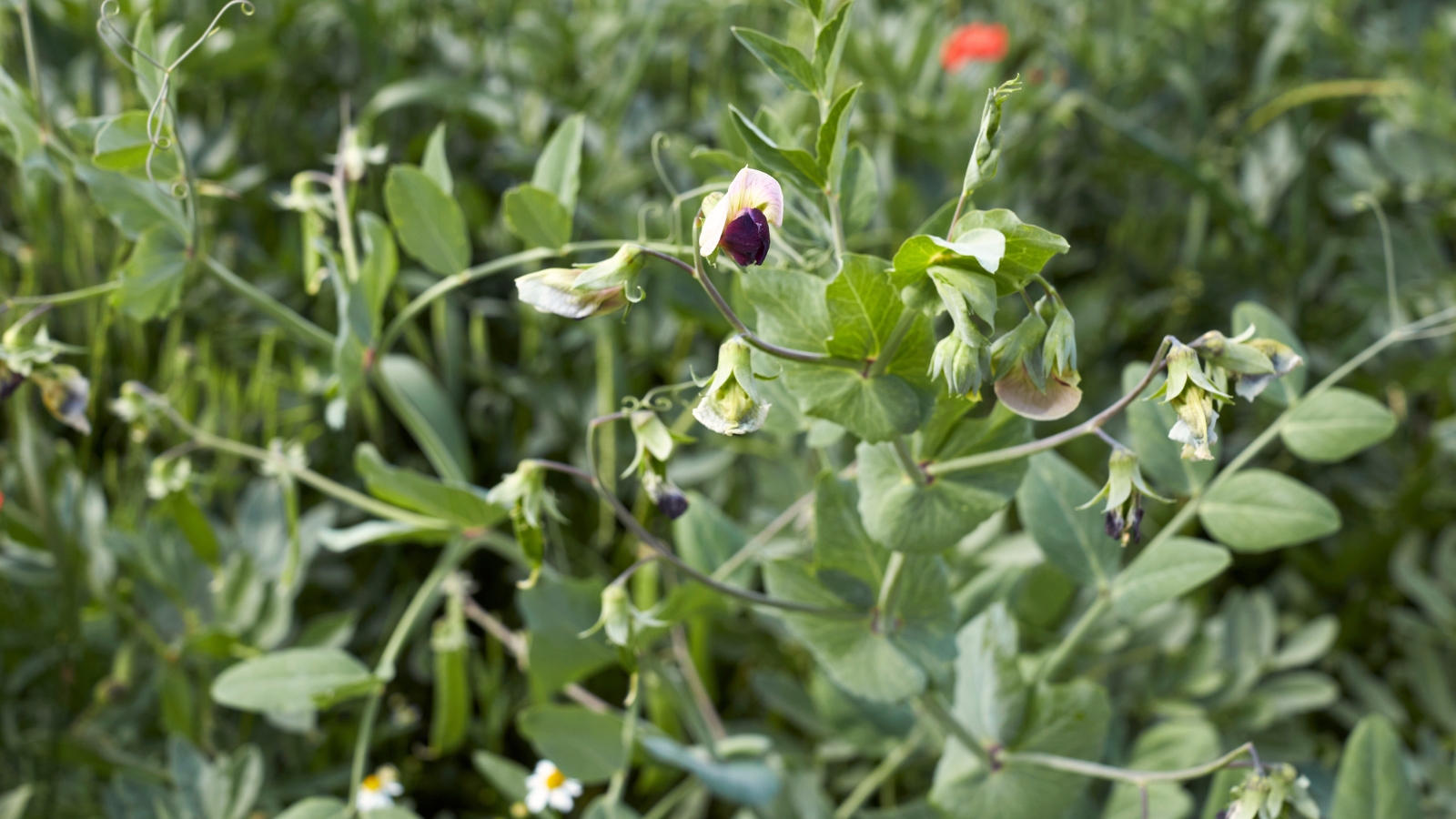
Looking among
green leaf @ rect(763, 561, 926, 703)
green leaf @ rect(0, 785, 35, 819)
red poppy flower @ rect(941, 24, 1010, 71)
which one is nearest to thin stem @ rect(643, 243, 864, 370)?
green leaf @ rect(763, 561, 926, 703)

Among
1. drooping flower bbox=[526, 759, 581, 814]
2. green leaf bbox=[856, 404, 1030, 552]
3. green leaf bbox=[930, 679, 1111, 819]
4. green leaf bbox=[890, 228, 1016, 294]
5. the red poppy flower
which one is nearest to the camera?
green leaf bbox=[890, 228, 1016, 294]

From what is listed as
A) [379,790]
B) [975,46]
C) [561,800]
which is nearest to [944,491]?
[561,800]

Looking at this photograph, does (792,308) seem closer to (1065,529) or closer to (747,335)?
(747,335)

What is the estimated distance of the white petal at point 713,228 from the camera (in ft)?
0.90

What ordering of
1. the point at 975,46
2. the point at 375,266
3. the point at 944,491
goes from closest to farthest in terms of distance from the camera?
the point at 944,491, the point at 375,266, the point at 975,46

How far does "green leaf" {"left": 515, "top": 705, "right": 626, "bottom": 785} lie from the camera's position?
0.52 m

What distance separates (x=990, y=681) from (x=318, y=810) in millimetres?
327

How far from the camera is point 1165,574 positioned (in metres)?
0.48

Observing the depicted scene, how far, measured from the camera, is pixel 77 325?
29.0 inches

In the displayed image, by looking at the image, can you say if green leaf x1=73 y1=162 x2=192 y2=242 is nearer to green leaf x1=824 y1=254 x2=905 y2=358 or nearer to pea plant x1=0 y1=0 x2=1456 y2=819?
pea plant x1=0 y1=0 x2=1456 y2=819

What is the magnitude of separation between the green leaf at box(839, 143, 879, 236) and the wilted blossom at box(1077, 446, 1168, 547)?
0.14m

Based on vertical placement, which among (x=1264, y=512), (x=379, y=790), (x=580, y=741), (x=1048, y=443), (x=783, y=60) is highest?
(x=783, y=60)

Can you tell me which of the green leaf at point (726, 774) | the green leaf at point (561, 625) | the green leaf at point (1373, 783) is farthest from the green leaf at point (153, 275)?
the green leaf at point (1373, 783)

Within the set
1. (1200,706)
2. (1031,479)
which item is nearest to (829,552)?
(1031,479)
